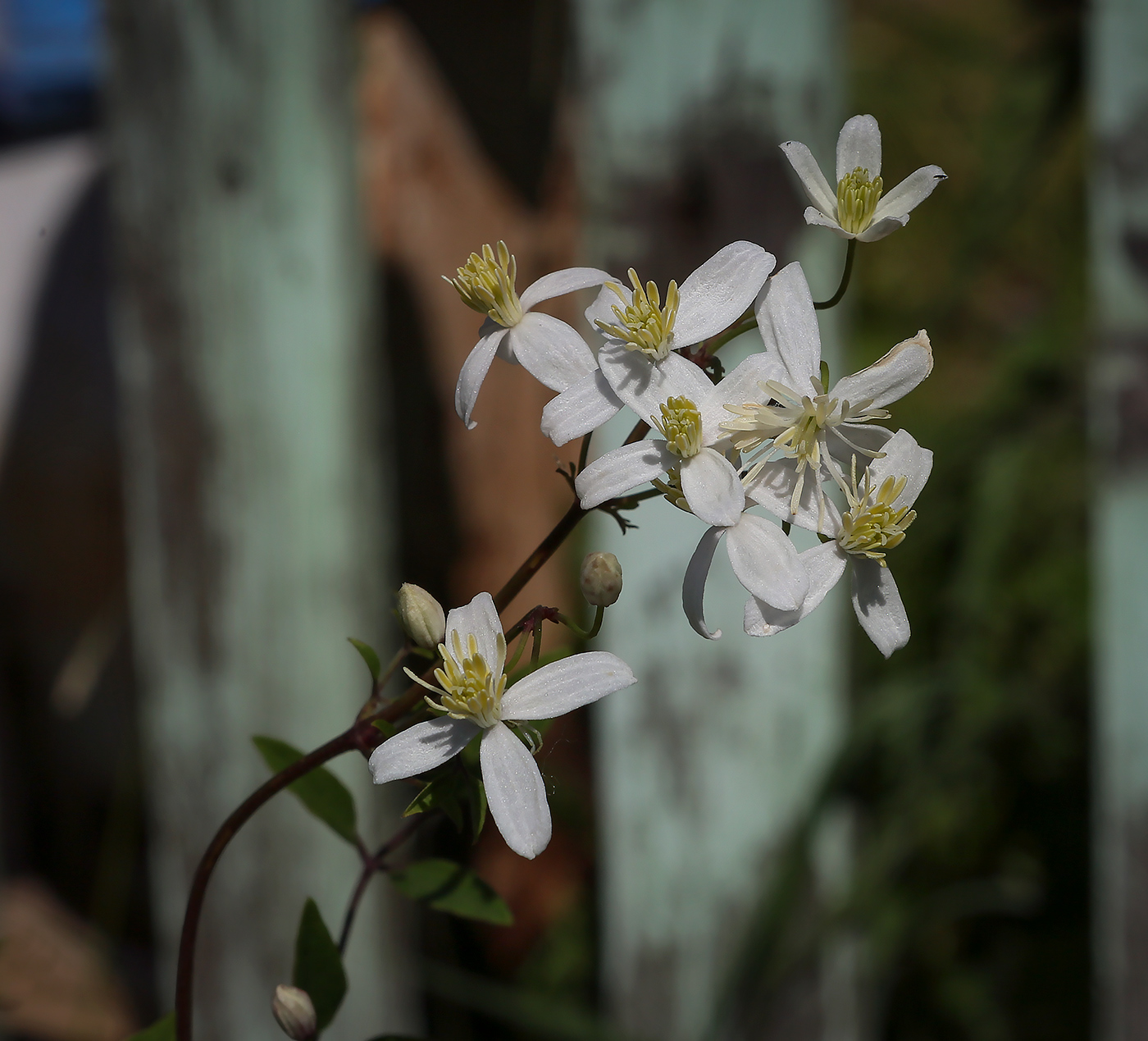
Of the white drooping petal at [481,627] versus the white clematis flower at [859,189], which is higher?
the white clematis flower at [859,189]

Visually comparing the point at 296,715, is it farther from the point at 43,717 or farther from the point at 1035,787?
the point at 1035,787

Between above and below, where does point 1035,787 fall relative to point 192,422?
below

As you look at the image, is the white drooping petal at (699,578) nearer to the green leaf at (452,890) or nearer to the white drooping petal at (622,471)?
the white drooping petal at (622,471)

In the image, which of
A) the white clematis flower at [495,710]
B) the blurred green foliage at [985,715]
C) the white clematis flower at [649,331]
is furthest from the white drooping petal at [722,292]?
the blurred green foliage at [985,715]

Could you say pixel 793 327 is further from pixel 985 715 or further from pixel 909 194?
pixel 985 715

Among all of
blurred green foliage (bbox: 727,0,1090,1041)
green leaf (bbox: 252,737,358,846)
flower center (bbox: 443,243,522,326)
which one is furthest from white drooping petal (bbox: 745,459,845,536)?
blurred green foliage (bbox: 727,0,1090,1041)

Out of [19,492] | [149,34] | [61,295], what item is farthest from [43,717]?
[149,34]
